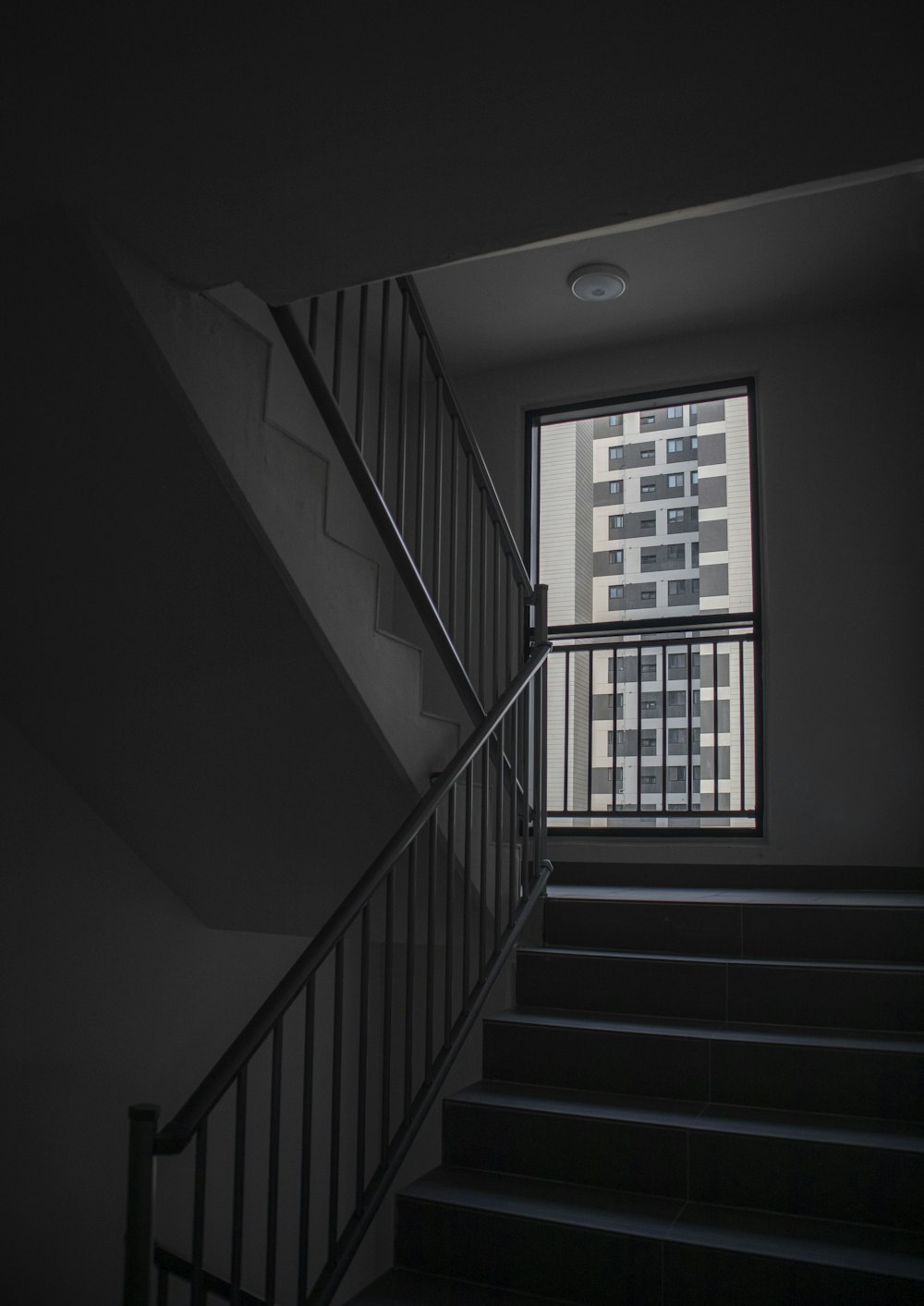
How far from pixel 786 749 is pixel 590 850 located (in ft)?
3.40

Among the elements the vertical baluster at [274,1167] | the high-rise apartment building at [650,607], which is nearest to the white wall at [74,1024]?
the vertical baluster at [274,1167]

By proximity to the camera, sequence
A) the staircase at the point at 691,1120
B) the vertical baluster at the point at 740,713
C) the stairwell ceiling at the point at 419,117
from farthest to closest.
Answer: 1. the vertical baluster at the point at 740,713
2. the staircase at the point at 691,1120
3. the stairwell ceiling at the point at 419,117

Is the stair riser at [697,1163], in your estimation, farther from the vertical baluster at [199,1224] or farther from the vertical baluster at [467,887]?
the vertical baluster at [199,1224]

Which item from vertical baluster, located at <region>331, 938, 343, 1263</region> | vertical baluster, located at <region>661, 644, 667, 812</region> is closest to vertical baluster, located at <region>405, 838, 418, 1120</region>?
vertical baluster, located at <region>331, 938, 343, 1263</region>

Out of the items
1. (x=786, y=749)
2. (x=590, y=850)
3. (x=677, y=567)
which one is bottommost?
(x=590, y=850)

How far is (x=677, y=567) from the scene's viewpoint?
5254mm

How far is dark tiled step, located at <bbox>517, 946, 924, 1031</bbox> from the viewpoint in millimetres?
2994

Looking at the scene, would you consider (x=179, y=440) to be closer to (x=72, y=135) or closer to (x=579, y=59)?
(x=72, y=135)

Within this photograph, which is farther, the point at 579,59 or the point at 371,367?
the point at 371,367

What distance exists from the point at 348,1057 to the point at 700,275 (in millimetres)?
3879

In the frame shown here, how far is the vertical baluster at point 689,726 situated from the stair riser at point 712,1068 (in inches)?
84.6

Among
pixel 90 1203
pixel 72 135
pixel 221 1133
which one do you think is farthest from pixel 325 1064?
pixel 72 135

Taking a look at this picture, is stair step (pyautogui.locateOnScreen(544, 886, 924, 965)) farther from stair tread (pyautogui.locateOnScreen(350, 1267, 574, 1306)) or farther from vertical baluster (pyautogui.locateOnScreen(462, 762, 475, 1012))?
stair tread (pyautogui.locateOnScreen(350, 1267, 574, 1306))

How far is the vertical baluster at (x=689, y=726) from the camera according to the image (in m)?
5.03
